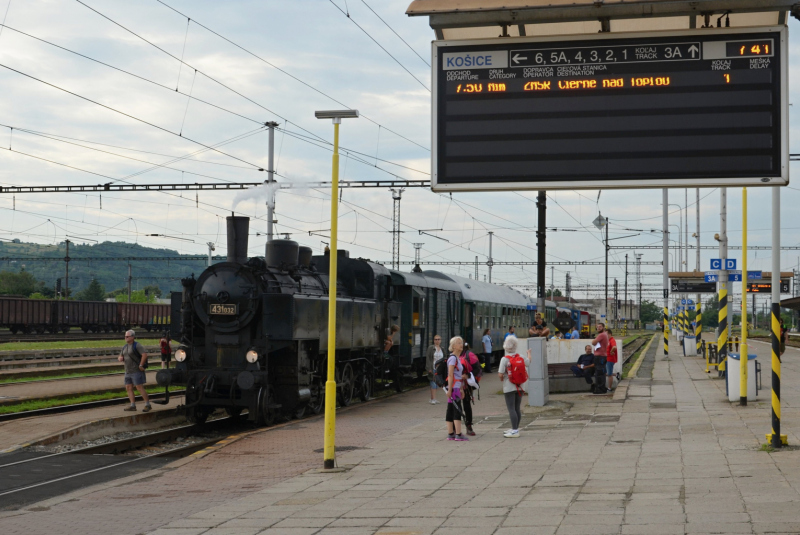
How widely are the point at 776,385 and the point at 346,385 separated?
10567mm

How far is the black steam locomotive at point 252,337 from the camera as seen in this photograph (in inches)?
629

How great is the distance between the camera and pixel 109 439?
14.7 m

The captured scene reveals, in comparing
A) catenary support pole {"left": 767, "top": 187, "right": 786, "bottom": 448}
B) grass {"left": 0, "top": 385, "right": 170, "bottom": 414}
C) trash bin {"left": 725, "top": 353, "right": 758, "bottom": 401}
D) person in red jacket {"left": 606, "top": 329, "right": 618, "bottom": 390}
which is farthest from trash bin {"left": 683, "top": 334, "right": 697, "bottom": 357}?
catenary support pole {"left": 767, "top": 187, "right": 786, "bottom": 448}

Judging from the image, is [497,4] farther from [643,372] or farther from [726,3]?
[643,372]

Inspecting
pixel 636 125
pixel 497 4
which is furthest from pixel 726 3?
pixel 497 4

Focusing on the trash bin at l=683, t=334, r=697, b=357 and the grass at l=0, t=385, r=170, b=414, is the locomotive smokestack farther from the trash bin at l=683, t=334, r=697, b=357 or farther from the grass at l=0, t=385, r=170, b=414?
the trash bin at l=683, t=334, r=697, b=357

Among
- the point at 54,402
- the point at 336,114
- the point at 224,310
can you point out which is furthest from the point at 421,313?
the point at 336,114

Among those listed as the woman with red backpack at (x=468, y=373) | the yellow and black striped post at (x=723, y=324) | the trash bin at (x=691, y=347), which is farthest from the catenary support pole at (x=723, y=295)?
the trash bin at (x=691, y=347)

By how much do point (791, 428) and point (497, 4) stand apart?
846 cm

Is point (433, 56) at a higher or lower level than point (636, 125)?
higher

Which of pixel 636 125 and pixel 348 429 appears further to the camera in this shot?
pixel 348 429

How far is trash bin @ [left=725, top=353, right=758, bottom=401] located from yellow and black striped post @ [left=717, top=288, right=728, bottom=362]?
4264mm

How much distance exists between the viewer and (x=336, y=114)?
10836 mm

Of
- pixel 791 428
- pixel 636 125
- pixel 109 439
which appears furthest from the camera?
pixel 109 439
